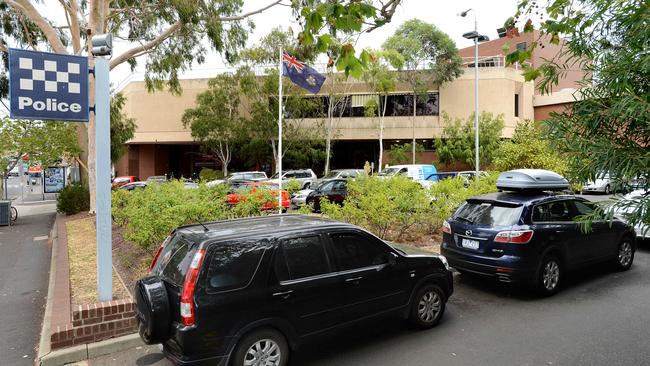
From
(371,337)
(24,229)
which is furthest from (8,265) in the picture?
(371,337)

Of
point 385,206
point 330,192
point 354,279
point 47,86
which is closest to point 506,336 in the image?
point 354,279

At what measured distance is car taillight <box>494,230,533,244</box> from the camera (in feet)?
20.5

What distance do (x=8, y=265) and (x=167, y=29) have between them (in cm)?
1170

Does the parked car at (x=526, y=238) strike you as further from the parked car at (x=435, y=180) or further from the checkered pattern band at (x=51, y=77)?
the checkered pattern band at (x=51, y=77)

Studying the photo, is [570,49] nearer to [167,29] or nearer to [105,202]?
[105,202]

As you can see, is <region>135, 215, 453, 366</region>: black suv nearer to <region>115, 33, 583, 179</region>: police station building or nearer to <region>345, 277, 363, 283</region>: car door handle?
<region>345, 277, 363, 283</region>: car door handle

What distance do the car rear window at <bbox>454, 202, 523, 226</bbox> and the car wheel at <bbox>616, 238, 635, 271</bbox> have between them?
9.29ft

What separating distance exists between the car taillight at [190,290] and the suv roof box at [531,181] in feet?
18.1

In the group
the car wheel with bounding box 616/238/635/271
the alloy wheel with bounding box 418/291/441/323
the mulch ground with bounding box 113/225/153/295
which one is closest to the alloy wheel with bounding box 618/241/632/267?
the car wheel with bounding box 616/238/635/271

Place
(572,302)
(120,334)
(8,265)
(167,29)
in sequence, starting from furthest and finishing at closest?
(167,29) → (8,265) → (572,302) → (120,334)

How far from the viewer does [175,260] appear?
424 centimetres

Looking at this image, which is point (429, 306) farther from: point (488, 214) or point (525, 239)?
point (488, 214)

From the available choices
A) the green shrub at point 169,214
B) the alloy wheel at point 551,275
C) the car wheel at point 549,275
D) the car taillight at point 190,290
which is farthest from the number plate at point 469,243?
the car taillight at point 190,290

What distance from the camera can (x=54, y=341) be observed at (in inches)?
184
